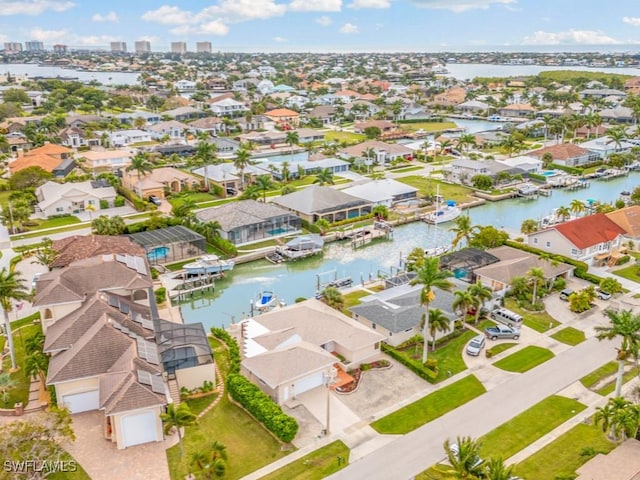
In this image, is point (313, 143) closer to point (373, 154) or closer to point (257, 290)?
point (373, 154)

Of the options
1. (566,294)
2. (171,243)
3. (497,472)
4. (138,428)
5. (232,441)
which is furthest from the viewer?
(171,243)

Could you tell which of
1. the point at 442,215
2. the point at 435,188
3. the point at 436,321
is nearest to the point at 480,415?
the point at 436,321

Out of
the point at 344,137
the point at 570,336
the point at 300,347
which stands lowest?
the point at 570,336

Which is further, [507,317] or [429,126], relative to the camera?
[429,126]

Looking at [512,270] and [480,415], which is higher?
[512,270]

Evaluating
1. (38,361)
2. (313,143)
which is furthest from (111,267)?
(313,143)

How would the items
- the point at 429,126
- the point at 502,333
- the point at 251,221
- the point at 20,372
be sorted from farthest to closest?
the point at 429,126, the point at 251,221, the point at 502,333, the point at 20,372

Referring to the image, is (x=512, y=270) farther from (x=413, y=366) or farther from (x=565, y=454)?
(x=565, y=454)
